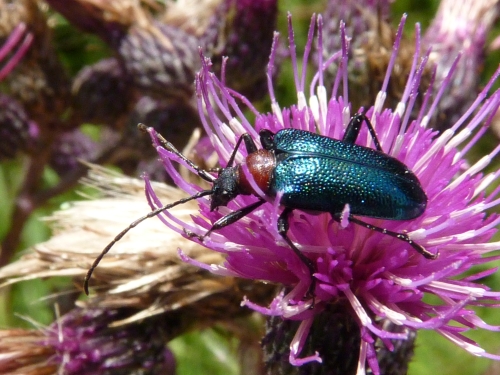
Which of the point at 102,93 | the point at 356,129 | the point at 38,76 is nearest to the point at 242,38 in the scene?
the point at 102,93

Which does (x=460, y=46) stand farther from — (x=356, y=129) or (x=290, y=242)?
(x=290, y=242)

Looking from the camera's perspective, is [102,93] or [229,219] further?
[102,93]

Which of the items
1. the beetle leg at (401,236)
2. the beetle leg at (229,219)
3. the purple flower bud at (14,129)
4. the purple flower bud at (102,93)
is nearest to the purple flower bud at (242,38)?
the purple flower bud at (102,93)

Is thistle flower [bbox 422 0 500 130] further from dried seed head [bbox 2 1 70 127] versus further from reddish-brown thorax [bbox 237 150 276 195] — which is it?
dried seed head [bbox 2 1 70 127]

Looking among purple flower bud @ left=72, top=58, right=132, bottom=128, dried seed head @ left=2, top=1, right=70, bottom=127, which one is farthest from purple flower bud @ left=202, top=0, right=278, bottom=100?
dried seed head @ left=2, top=1, right=70, bottom=127

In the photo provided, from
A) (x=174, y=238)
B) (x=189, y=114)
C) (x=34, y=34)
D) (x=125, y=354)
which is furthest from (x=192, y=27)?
(x=125, y=354)

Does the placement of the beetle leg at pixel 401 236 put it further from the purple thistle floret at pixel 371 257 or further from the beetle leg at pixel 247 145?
the beetle leg at pixel 247 145
